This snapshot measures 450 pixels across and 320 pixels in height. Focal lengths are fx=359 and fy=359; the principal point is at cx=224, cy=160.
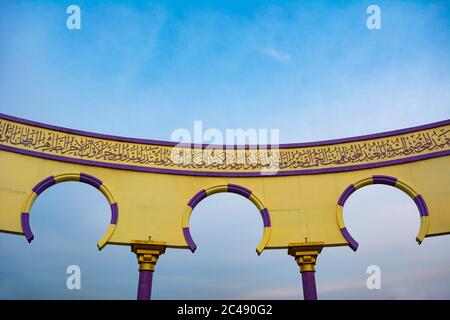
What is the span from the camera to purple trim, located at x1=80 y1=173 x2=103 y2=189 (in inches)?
321

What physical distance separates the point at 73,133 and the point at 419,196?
26.4ft

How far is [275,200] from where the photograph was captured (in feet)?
28.3

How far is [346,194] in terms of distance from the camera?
841 cm

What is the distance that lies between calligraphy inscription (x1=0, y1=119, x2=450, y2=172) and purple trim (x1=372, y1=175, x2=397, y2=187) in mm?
434

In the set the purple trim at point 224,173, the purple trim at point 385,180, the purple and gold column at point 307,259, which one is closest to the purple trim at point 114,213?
the purple trim at point 224,173

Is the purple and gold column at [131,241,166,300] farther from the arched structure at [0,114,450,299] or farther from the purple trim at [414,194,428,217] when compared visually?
the purple trim at [414,194,428,217]

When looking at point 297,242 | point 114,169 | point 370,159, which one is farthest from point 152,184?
point 370,159

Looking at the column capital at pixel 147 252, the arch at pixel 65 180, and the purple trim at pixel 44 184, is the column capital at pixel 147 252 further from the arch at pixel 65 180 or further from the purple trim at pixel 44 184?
the purple trim at pixel 44 184

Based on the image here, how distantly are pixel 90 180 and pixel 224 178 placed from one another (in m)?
3.13

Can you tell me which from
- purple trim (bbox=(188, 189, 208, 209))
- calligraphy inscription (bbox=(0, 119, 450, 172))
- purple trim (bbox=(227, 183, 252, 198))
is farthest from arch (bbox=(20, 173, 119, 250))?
purple trim (bbox=(227, 183, 252, 198))

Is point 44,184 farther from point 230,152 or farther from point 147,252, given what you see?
point 230,152

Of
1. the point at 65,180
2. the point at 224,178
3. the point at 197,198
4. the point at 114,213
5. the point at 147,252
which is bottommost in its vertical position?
the point at 147,252

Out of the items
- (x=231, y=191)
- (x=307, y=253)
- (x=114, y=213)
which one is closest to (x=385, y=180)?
(x=307, y=253)
